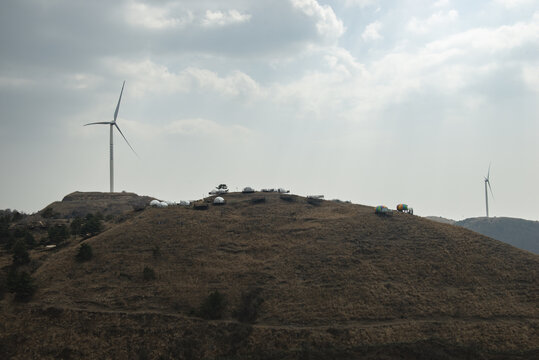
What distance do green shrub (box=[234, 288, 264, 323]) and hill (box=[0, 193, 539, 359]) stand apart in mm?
157

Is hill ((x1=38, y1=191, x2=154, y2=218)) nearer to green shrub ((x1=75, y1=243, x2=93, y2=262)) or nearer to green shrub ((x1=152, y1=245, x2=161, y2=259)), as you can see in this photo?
green shrub ((x1=75, y1=243, x2=93, y2=262))

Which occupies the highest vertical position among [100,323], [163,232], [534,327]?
[163,232]

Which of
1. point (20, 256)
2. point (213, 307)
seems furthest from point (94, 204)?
point (213, 307)

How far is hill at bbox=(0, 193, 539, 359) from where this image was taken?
4844 centimetres

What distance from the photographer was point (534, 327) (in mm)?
52312

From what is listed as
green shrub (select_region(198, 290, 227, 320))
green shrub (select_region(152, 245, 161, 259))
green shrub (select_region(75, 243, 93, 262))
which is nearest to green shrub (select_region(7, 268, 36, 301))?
green shrub (select_region(75, 243, 93, 262))

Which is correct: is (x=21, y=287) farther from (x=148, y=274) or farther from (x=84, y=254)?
(x=148, y=274)

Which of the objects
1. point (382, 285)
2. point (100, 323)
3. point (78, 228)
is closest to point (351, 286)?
point (382, 285)

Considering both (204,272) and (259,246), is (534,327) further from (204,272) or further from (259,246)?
(204,272)

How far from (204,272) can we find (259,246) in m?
13.0

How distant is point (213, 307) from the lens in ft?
176

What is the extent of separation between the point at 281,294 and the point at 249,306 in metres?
5.45

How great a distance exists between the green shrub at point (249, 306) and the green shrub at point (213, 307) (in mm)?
2293

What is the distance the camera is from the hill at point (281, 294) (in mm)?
48438
